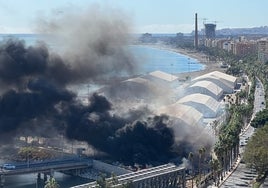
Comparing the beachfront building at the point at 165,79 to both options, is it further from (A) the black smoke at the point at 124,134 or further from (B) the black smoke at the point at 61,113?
(A) the black smoke at the point at 124,134

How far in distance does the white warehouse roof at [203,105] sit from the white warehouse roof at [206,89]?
40.0 feet

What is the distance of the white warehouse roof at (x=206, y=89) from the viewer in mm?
97500

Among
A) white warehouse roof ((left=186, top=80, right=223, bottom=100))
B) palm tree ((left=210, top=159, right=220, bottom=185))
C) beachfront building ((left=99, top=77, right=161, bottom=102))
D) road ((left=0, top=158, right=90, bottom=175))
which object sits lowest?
road ((left=0, top=158, right=90, bottom=175))

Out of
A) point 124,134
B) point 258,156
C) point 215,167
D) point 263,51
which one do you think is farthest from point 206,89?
point 263,51

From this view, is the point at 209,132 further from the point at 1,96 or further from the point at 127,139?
the point at 1,96

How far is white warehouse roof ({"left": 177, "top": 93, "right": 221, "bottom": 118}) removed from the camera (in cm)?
7907

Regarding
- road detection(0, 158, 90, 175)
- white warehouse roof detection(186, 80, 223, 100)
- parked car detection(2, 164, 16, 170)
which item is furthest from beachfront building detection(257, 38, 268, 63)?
parked car detection(2, 164, 16, 170)

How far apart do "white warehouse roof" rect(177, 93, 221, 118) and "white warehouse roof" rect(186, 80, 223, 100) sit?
40.0ft

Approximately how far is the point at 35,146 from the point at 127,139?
427 inches

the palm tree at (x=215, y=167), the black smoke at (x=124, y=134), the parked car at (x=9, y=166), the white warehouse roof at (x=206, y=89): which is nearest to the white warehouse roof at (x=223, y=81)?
A: the white warehouse roof at (x=206, y=89)

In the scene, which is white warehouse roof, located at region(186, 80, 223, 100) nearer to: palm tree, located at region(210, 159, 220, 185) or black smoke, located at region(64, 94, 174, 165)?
black smoke, located at region(64, 94, 174, 165)

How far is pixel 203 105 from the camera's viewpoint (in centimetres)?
8038

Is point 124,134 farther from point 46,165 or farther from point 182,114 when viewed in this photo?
point 182,114

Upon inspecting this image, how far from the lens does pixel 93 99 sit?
→ 62562mm
